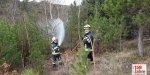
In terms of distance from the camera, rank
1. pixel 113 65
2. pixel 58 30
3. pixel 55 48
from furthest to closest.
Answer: pixel 58 30 → pixel 55 48 → pixel 113 65

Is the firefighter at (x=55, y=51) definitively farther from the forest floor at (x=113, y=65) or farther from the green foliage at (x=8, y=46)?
the green foliage at (x=8, y=46)

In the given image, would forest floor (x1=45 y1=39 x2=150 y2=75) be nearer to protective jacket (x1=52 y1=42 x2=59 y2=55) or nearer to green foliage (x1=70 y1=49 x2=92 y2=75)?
protective jacket (x1=52 y1=42 x2=59 y2=55)

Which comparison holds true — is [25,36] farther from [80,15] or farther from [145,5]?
[80,15]

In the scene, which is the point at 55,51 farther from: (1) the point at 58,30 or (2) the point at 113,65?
(1) the point at 58,30

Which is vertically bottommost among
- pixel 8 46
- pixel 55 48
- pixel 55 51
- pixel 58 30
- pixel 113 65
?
pixel 113 65

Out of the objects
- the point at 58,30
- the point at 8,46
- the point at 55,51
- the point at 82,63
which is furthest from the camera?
the point at 58,30

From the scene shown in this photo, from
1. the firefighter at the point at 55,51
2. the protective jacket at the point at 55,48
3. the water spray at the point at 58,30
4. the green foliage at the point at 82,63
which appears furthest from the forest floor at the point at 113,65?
the green foliage at the point at 82,63

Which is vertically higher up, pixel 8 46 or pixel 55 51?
pixel 8 46

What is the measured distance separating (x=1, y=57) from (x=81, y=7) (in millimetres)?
10567

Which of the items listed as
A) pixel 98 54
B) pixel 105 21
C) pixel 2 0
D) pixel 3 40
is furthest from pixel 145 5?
pixel 2 0

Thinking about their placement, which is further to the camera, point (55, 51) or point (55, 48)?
point (55, 51)

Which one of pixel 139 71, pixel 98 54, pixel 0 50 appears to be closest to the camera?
pixel 139 71

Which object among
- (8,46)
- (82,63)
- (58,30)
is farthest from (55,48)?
(82,63)

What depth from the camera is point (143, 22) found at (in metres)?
13.0
